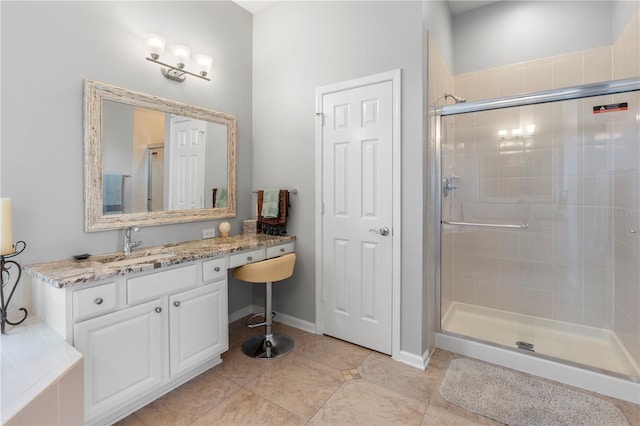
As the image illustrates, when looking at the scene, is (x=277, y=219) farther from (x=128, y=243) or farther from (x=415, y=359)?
(x=415, y=359)

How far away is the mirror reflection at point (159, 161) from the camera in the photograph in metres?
2.08

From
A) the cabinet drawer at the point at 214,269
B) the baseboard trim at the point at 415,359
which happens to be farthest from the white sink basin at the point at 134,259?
the baseboard trim at the point at 415,359

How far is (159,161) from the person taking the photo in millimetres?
2338

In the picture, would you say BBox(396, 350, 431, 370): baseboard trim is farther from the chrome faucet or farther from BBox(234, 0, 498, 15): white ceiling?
BBox(234, 0, 498, 15): white ceiling

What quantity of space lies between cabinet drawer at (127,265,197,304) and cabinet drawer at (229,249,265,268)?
32 cm

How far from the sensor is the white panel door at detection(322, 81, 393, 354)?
2.34 metres

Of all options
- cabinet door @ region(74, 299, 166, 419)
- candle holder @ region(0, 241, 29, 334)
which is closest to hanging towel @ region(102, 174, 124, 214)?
candle holder @ region(0, 241, 29, 334)

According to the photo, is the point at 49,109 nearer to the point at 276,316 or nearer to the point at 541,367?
the point at 276,316

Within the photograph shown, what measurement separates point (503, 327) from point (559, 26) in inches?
109

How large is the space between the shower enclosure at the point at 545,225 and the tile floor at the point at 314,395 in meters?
0.60

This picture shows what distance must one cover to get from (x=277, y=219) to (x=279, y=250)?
299 millimetres

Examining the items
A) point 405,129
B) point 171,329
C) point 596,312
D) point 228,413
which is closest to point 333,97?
point 405,129

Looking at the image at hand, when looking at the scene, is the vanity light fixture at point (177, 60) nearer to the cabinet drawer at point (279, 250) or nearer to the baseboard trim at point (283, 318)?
the cabinet drawer at point (279, 250)

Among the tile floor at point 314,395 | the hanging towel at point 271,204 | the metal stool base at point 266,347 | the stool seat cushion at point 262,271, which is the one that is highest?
the hanging towel at point 271,204
